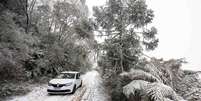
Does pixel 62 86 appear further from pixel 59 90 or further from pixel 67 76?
pixel 67 76

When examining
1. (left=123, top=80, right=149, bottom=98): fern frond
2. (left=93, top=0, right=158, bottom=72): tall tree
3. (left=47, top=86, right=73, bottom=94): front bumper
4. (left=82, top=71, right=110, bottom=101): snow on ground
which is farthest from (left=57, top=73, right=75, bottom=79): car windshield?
(left=123, top=80, right=149, bottom=98): fern frond

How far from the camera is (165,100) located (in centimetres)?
467

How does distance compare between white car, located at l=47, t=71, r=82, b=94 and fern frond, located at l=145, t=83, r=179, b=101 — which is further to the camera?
white car, located at l=47, t=71, r=82, b=94

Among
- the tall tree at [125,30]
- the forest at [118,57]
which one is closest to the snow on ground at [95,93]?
the forest at [118,57]

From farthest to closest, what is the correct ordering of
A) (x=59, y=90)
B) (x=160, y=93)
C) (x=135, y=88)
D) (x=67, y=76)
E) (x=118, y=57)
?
(x=67, y=76) → (x=118, y=57) → (x=59, y=90) → (x=135, y=88) → (x=160, y=93)

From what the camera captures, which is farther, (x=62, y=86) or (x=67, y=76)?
(x=67, y=76)

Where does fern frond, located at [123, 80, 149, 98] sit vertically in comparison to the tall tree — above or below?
below

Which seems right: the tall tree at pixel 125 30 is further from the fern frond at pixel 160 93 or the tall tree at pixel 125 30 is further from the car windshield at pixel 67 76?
the fern frond at pixel 160 93

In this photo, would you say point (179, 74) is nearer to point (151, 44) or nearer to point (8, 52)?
point (151, 44)

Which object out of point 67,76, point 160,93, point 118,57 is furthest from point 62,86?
point 160,93

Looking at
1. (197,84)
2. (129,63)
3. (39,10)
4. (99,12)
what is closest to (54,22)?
(39,10)

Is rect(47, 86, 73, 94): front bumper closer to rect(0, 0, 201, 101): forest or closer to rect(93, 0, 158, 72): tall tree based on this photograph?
rect(0, 0, 201, 101): forest

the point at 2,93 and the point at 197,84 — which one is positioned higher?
the point at 197,84

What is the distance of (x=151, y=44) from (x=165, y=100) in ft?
23.9
